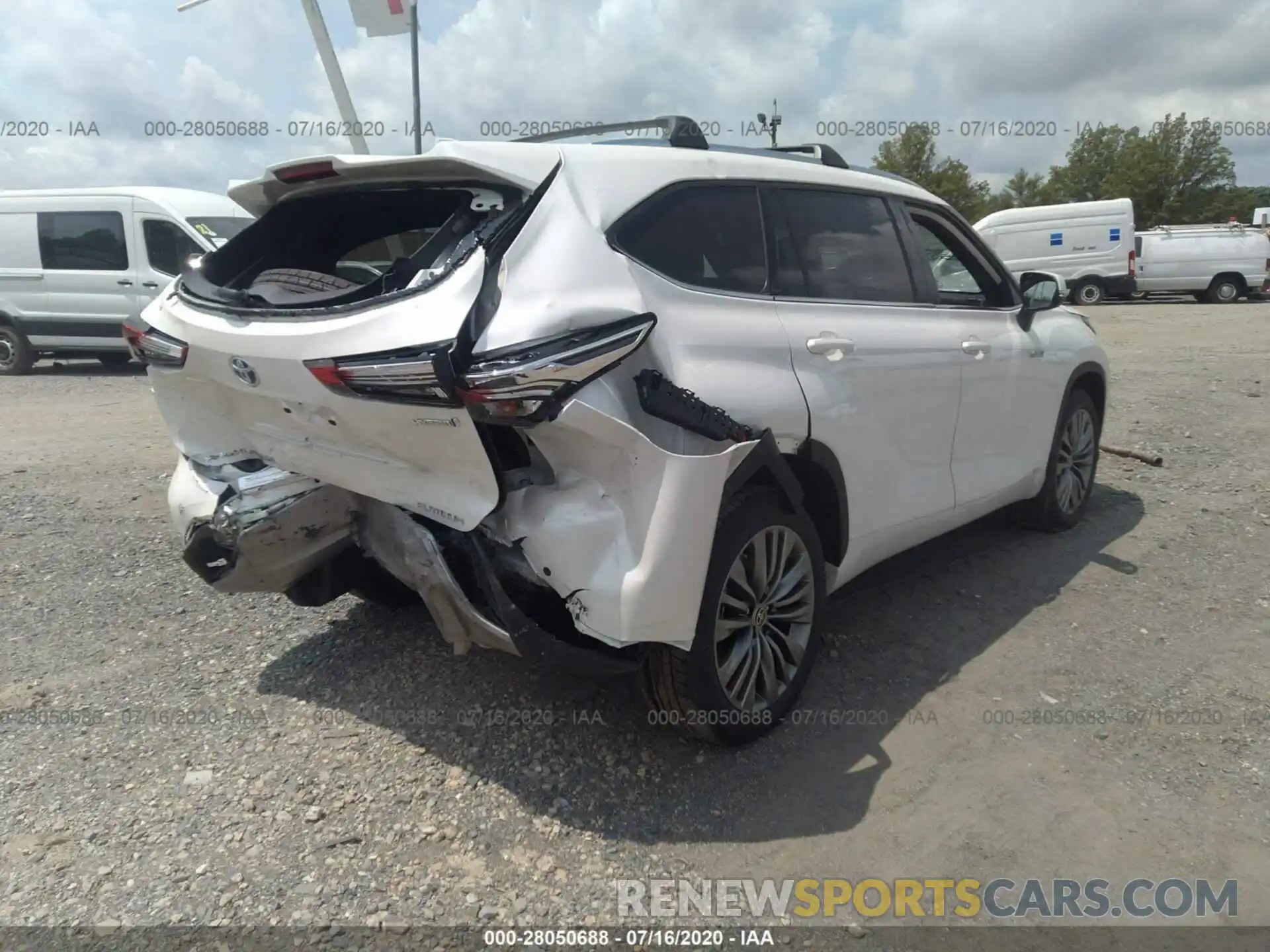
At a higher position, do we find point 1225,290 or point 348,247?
point 348,247

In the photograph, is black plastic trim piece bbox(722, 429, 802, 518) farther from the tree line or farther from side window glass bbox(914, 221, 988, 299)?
the tree line

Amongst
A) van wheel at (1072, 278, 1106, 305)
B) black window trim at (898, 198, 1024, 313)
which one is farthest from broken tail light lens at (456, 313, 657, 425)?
van wheel at (1072, 278, 1106, 305)

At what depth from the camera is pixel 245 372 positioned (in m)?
2.64

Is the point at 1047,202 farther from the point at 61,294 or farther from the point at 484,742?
the point at 484,742

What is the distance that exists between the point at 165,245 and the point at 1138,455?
11427 mm

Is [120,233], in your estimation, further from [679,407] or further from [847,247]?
[679,407]

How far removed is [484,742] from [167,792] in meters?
0.98

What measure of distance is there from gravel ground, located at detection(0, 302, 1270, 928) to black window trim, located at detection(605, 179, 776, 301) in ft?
4.80

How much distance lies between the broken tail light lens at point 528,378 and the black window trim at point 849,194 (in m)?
1.04

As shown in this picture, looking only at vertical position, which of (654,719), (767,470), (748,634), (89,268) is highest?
(89,268)

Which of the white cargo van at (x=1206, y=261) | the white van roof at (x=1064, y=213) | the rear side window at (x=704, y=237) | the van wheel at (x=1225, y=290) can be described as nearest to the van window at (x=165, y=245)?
the rear side window at (x=704, y=237)

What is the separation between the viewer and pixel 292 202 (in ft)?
10.2
